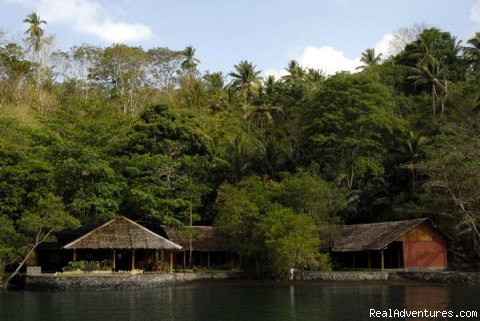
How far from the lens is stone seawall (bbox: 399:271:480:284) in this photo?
31344 mm

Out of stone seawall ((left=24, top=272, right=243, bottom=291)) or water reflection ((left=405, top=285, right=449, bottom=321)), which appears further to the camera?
stone seawall ((left=24, top=272, right=243, bottom=291))

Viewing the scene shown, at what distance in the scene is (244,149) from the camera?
47688 mm

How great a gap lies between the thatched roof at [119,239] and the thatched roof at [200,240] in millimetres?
5083

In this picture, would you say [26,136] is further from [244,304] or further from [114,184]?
[244,304]

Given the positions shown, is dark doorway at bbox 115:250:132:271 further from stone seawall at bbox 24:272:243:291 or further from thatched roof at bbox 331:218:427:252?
thatched roof at bbox 331:218:427:252

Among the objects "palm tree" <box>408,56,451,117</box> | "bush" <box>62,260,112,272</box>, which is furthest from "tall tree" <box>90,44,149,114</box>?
"palm tree" <box>408,56,451,117</box>

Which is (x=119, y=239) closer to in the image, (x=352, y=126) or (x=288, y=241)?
(x=288, y=241)

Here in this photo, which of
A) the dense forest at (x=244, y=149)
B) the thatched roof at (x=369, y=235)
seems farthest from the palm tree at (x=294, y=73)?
the thatched roof at (x=369, y=235)

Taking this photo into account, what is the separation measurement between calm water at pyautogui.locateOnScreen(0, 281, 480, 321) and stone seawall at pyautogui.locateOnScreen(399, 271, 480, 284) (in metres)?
2.33

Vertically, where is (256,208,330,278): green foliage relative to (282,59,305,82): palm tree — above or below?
below

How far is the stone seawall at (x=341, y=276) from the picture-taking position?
34281 millimetres

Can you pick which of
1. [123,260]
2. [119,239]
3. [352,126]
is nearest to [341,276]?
[119,239]

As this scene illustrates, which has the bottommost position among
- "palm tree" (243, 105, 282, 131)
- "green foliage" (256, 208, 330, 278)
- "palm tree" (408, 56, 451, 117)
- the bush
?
the bush

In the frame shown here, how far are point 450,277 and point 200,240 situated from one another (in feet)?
59.0
